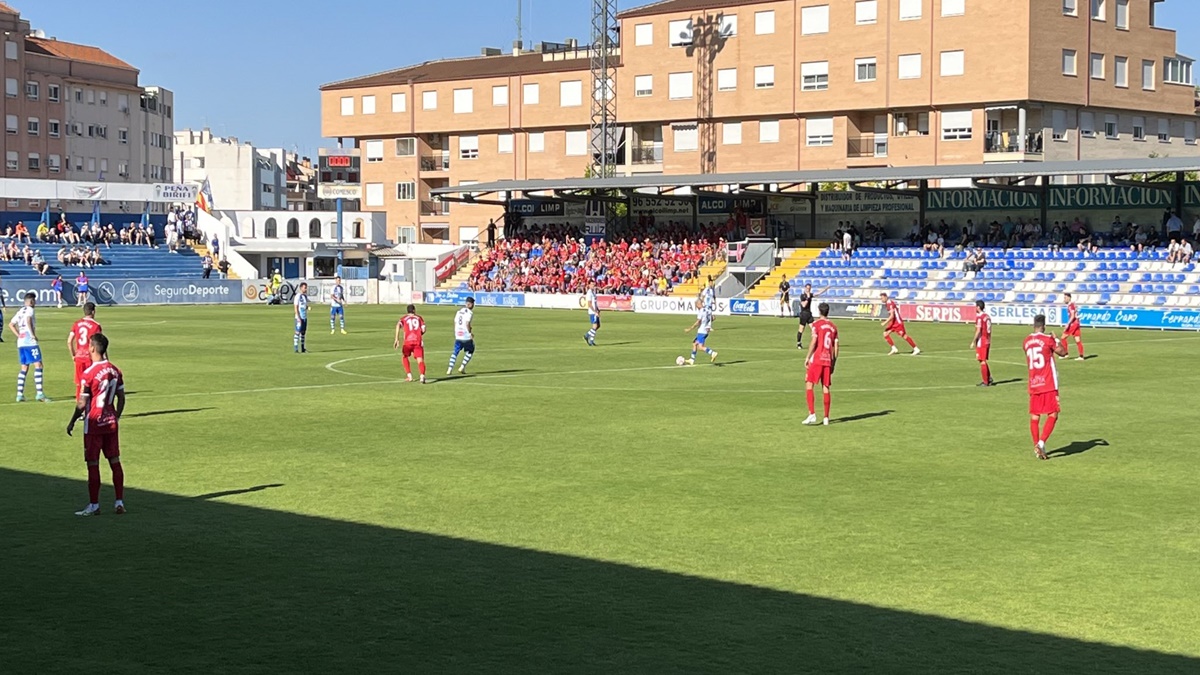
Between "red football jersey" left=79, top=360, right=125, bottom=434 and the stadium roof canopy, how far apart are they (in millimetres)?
53068

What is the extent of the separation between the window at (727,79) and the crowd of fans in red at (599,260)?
12.7 meters

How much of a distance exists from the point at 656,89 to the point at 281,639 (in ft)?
295

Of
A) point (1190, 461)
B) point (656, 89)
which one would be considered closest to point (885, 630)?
point (1190, 461)

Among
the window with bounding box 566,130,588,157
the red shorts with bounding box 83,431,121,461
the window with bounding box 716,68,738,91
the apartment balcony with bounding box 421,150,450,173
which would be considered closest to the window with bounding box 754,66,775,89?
the window with bounding box 716,68,738,91

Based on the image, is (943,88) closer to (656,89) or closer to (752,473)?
(656,89)

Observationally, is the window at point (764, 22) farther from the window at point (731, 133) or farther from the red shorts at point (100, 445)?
the red shorts at point (100, 445)

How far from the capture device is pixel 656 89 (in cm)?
9906

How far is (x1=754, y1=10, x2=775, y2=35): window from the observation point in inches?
3637

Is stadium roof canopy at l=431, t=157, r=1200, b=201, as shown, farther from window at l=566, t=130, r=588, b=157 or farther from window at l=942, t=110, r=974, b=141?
window at l=566, t=130, r=588, b=157

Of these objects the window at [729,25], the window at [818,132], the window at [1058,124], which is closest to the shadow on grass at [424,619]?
the window at [1058,124]

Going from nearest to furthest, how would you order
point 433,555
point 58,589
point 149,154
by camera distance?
point 58,589
point 433,555
point 149,154

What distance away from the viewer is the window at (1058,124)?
280ft

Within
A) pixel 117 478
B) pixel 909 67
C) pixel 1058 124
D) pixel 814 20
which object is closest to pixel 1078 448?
pixel 117 478

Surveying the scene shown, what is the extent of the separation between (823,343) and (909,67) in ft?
215
